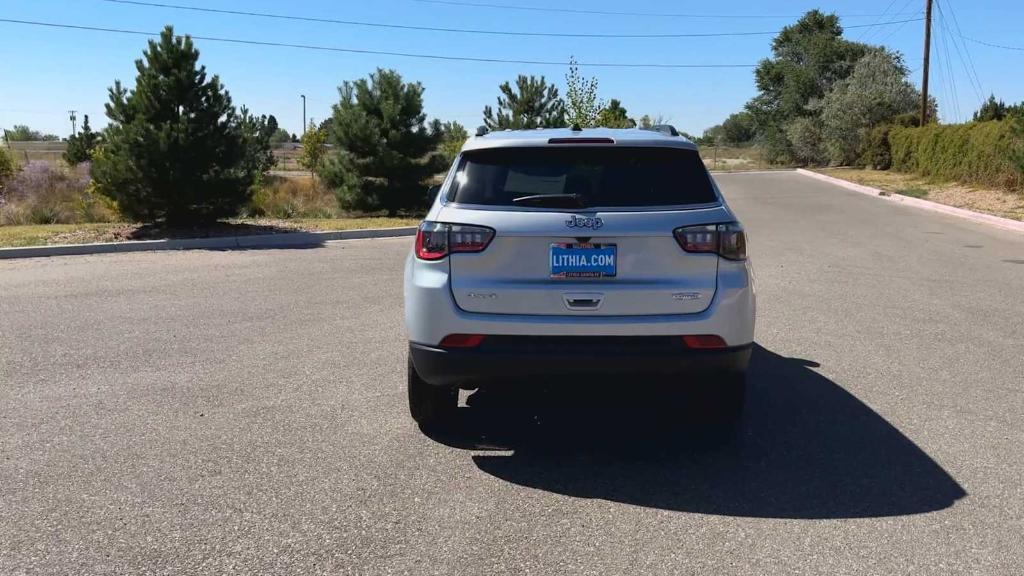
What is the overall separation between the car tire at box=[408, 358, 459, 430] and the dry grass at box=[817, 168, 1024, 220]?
58.5ft

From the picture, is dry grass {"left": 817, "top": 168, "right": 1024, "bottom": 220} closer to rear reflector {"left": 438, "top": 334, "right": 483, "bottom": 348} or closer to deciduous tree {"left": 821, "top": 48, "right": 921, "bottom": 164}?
deciduous tree {"left": 821, "top": 48, "right": 921, "bottom": 164}

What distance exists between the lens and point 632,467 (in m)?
4.30

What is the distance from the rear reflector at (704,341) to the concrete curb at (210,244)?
11566 millimetres

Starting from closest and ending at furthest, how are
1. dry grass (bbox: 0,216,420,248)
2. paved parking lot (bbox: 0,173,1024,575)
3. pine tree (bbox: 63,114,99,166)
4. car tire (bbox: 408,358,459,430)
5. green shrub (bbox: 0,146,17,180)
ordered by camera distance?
1. paved parking lot (bbox: 0,173,1024,575)
2. car tire (bbox: 408,358,459,430)
3. dry grass (bbox: 0,216,420,248)
4. green shrub (bbox: 0,146,17,180)
5. pine tree (bbox: 63,114,99,166)

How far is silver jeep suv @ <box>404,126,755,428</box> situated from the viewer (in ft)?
13.4

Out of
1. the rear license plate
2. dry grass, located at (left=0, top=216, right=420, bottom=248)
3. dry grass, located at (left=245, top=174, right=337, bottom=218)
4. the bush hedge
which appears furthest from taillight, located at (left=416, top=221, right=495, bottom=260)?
the bush hedge

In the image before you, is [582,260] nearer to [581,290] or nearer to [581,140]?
[581,290]

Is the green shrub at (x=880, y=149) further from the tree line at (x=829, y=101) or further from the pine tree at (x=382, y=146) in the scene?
the pine tree at (x=382, y=146)

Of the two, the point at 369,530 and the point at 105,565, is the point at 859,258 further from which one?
the point at 105,565

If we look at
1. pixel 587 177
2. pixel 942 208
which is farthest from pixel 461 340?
pixel 942 208

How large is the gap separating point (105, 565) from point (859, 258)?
1150cm

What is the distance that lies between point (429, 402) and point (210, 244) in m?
11.1

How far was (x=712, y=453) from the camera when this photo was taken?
4.49 m

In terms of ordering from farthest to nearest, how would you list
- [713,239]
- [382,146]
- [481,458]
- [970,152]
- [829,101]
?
[829,101] < [970,152] < [382,146] < [481,458] < [713,239]
